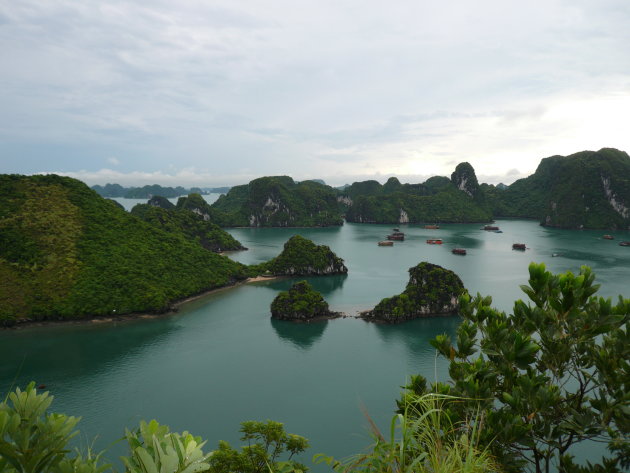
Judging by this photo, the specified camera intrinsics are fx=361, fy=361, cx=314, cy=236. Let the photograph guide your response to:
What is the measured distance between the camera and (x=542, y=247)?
11319 centimetres

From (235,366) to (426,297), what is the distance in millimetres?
28245

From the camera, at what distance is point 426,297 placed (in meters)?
51.7

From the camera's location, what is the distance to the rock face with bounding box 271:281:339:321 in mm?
50344

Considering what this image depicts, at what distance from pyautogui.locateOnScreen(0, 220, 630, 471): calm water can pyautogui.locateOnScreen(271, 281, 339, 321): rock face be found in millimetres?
1856

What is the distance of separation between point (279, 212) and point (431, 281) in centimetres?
12714

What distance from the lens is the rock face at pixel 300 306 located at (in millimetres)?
50344

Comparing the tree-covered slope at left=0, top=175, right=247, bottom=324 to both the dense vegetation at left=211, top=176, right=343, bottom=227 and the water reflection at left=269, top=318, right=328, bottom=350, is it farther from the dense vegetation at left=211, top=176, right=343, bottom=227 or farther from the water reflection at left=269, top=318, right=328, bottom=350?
the dense vegetation at left=211, top=176, right=343, bottom=227

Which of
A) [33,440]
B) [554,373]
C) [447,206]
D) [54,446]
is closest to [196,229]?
[554,373]

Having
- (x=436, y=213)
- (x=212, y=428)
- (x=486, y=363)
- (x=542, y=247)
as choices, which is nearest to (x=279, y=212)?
(x=436, y=213)

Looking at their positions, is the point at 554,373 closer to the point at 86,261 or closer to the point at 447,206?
the point at 86,261

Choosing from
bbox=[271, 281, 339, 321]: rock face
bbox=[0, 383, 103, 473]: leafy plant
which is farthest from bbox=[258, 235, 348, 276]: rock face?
bbox=[0, 383, 103, 473]: leafy plant

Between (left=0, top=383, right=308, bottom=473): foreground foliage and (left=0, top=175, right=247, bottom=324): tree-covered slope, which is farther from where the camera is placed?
(left=0, top=175, right=247, bottom=324): tree-covered slope

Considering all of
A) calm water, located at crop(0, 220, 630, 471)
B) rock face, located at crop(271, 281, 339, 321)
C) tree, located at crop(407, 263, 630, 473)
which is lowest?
calm water, located at crop(0, 220, 630, 471)

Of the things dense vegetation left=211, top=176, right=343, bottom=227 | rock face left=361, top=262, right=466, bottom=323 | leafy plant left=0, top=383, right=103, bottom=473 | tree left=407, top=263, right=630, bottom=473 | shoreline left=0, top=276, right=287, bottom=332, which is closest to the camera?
leafy plant left=0, top=383, right=103, bottom=473
